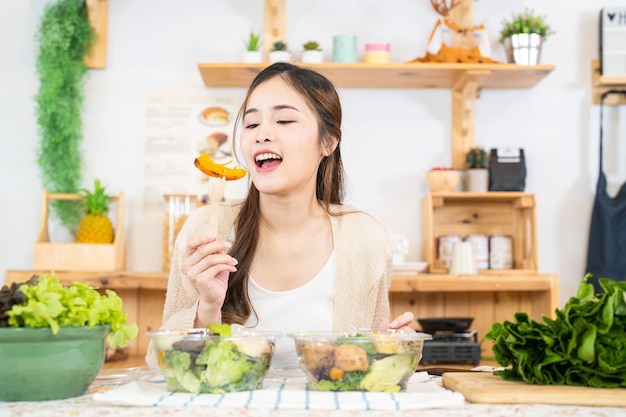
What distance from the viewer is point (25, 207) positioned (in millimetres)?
3529

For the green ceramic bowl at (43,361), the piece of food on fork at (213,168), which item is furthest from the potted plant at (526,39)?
the green ceramic bowl at (43,361)

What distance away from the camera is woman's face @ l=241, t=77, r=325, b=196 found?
1695 mm

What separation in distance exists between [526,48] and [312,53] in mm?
855

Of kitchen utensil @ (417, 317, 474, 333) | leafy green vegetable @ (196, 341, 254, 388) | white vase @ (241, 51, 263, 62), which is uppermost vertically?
white vase @ (241, 51, 263, 62)

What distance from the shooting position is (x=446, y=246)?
342 cm

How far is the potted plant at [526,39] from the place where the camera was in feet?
11.0

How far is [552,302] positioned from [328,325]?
5.37 ft

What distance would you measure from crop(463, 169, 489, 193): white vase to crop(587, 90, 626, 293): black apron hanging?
0.49 m

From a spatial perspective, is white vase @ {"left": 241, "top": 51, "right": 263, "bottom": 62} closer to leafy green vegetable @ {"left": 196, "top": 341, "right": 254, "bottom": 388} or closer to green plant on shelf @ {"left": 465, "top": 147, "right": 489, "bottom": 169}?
green plant on shelf @ {"left": 465, "top": 147, "right": 489, "bottom": 169}

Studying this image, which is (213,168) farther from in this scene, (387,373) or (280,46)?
(280,46)

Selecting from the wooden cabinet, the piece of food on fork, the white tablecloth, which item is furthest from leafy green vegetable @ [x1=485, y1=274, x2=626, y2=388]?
the wooden cabinet

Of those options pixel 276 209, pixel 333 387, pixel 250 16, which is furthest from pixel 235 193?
pixel 333 387

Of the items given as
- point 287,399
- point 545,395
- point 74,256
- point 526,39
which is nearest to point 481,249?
point 526,39

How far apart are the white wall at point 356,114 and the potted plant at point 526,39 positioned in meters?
0.18
